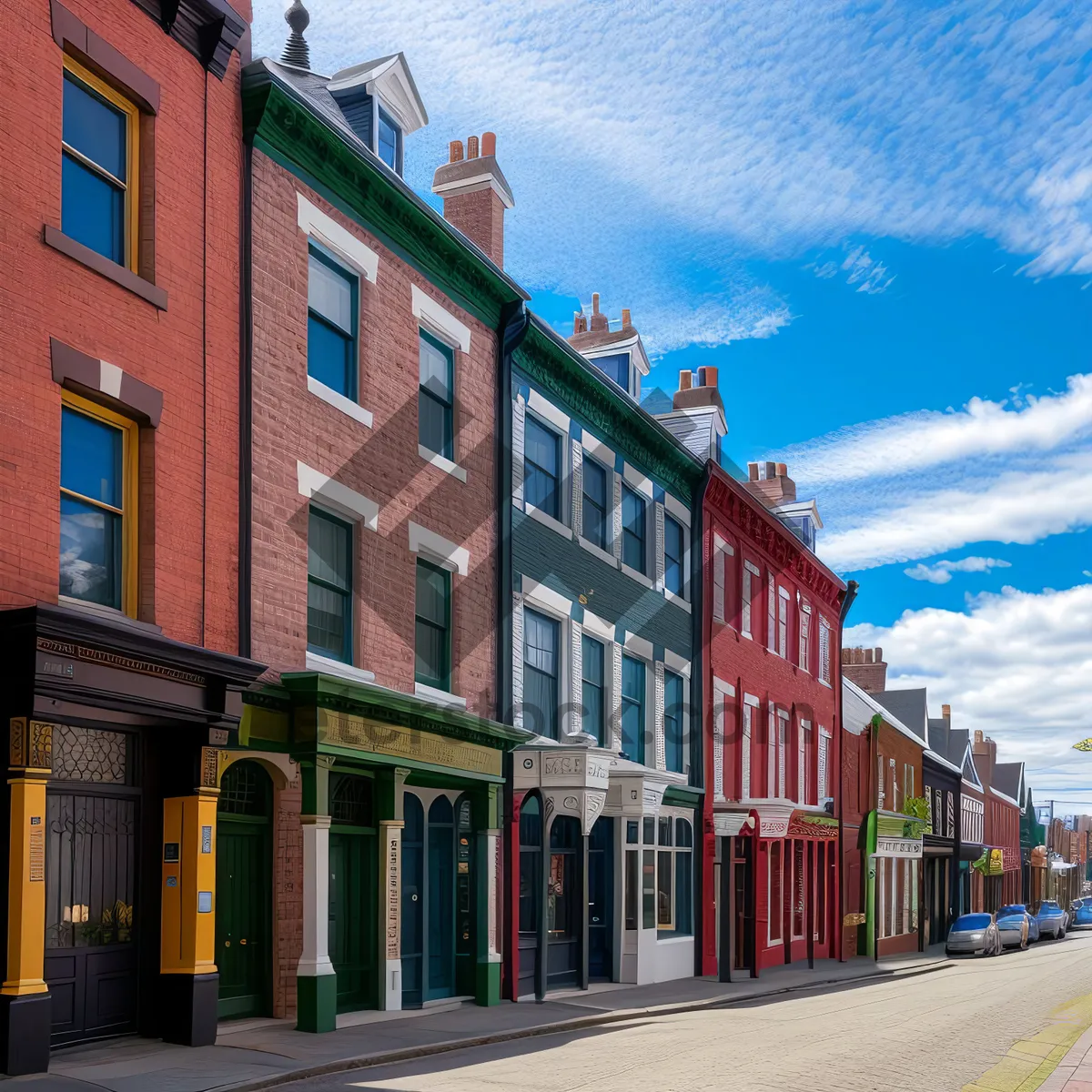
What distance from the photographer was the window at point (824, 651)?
138ft

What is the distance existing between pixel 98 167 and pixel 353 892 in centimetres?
872

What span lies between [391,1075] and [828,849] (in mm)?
29803

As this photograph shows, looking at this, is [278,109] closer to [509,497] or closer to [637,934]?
[509,497]

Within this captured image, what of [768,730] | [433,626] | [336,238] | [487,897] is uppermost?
[336,238]

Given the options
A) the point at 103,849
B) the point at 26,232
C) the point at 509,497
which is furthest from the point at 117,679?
the point at 509,497

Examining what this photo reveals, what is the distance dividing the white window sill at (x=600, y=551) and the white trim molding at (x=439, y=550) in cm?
455

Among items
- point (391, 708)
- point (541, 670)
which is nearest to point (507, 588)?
point (541, 670)

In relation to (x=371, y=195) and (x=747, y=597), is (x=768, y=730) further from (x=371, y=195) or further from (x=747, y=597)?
(x=371, y=195)

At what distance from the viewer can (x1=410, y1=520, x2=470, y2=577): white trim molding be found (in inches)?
718

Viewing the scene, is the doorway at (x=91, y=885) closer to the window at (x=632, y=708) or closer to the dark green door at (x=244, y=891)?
the dark green door at (x=244, y=891)

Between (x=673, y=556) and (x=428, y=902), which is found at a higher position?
(x=673, y=556)

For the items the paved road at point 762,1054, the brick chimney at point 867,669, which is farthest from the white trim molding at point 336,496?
the brick chimney at point 867,669

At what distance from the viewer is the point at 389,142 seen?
18797 millimetres

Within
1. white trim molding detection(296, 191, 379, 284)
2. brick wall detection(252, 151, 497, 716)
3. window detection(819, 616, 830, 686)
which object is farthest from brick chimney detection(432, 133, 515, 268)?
window detection(819, 616, 830, 686)
